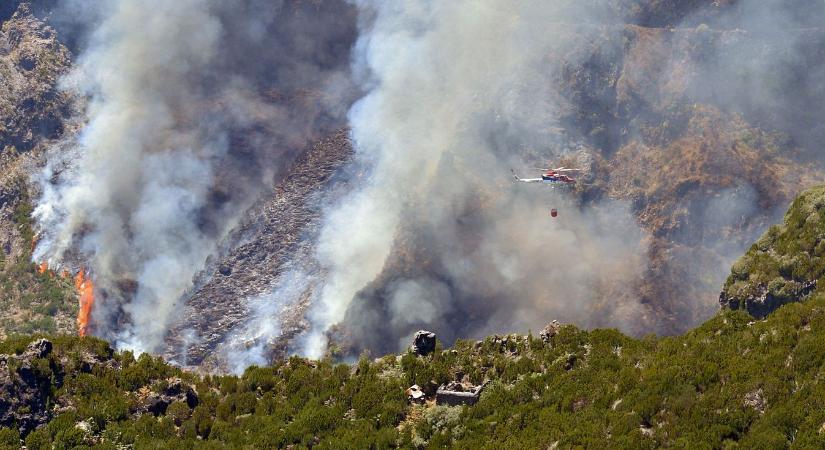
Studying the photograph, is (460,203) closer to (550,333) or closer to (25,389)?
(550,333)

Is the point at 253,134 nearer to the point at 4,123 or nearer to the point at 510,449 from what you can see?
the point at 4,123

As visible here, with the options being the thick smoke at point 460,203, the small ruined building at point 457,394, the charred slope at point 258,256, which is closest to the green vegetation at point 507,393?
the small ruined building at point 457,394

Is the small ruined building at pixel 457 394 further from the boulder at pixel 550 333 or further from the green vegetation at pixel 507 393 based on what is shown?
the boulder at pixel 550 333

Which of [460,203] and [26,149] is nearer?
[460,203]

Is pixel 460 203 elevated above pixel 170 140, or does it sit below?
below

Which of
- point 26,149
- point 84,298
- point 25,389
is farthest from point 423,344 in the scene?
point 26,149
